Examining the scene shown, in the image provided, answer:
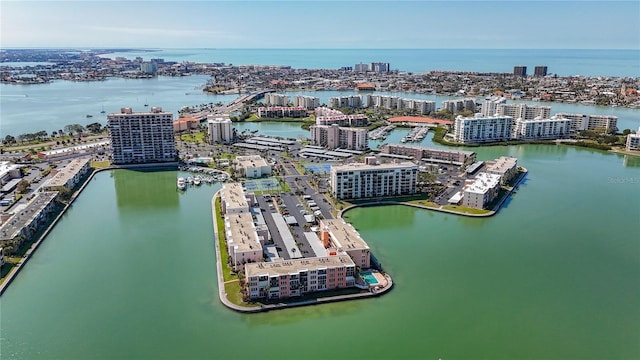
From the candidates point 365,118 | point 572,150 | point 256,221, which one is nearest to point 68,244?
point 256,221

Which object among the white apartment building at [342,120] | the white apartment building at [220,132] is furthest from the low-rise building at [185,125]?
the white apartment building at [342,120]

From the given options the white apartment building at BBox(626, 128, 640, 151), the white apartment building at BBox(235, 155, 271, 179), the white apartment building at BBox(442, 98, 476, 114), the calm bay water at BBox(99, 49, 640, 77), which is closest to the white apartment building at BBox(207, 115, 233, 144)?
the white apartment building at BBox(235, 155, 271, 179)

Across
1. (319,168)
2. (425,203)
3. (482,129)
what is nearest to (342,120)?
(482,129)

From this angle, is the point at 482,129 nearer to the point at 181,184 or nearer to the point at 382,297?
the point at 181,184

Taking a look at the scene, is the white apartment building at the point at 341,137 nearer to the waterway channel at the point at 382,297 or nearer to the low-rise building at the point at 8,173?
the waterway channel at the point at 382,297

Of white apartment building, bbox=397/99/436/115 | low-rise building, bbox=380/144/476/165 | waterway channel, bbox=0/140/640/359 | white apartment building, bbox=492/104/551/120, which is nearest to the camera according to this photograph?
waterway channel, bbox=0/140/640/359

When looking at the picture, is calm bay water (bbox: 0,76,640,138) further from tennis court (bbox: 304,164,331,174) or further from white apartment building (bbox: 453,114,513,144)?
tennis court (bbox: 304,164,331,174)

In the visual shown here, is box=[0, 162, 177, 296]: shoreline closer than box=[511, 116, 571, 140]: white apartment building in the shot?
Yes

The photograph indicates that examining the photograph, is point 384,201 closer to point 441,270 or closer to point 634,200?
point 441,270
